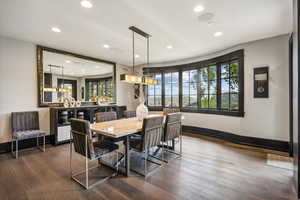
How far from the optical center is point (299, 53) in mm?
1751

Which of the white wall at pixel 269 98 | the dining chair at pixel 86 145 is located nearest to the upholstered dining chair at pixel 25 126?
the dining chair at pixel 86 145

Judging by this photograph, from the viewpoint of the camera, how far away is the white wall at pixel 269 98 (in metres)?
3.24

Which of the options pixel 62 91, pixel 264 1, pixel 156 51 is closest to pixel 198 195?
pixel 264 1

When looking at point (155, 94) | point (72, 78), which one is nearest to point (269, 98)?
point (155, 94)

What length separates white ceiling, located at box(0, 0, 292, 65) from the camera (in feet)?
7.23

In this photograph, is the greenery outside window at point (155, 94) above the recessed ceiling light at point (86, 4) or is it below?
below

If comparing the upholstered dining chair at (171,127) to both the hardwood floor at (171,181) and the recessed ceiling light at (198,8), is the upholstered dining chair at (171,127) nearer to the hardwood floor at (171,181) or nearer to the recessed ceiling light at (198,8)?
the hardwood floor at (171,181)

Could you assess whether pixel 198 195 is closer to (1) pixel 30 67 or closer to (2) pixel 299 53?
(2) pixel 299 53

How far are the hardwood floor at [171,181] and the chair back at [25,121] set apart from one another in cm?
69

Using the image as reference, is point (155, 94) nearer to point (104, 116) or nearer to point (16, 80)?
point (104, 116)

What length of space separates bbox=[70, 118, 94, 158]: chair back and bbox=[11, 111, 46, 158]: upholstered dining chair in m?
1.86

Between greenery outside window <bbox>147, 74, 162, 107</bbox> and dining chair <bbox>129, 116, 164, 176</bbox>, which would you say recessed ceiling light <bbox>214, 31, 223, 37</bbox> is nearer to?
dining chair <bbox>129, 116, 164, 176</bbox>

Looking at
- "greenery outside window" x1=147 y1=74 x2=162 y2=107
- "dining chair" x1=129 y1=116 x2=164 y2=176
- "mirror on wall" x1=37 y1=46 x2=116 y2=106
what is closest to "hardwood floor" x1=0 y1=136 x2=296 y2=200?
"dining chair" x1=129 y1=116 x2=164 y2=176

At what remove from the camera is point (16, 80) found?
11.4 ft
